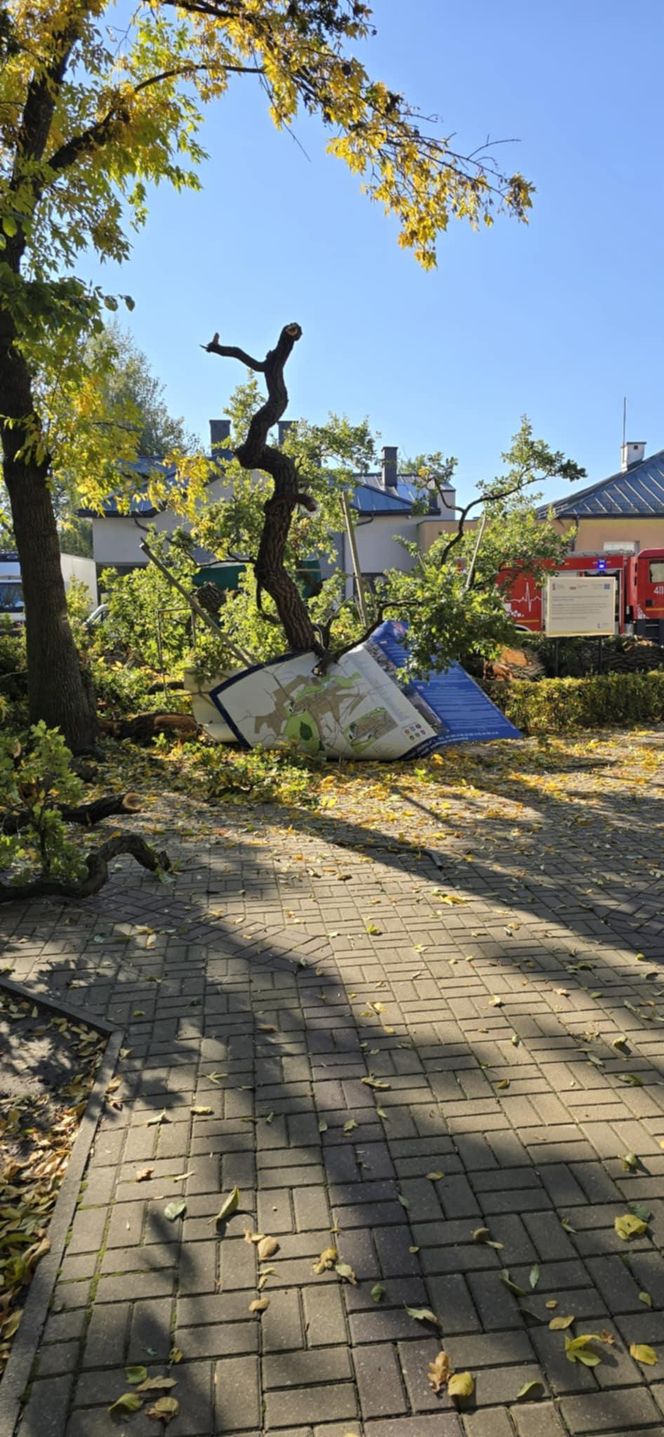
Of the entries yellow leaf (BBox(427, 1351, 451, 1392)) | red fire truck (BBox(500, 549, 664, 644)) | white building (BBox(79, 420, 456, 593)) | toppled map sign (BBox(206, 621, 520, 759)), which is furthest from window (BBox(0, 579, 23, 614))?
yellow leaf (BBox(427, 1351, 451, 1392))

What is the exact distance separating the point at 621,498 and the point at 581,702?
84.9 feet

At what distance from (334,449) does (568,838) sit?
38.6 ft

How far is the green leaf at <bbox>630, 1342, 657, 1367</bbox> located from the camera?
6.80 feet

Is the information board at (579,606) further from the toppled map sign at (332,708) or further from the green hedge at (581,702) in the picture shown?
the toppled map sign at (332,708)

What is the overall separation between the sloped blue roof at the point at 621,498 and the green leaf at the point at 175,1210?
31455mm

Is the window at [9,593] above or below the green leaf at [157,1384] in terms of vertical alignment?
above

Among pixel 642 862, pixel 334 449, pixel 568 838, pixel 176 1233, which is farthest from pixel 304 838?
pixel 334 449

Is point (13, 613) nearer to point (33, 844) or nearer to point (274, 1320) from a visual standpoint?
point (33, 844)

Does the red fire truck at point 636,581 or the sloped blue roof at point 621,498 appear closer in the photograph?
the red fire truck at point 636,581

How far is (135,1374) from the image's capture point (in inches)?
81.3

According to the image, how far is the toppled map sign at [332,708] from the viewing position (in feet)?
31.2

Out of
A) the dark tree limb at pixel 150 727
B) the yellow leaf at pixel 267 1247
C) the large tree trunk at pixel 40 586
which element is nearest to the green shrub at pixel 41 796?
the yellow leaf at pixel 267 1247

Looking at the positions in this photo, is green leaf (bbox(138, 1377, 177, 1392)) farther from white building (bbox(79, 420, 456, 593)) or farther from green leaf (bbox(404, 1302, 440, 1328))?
white building (bbox(79, 420, 456, 593))

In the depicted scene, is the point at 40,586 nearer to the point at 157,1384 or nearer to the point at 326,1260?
the point at 326,1260
